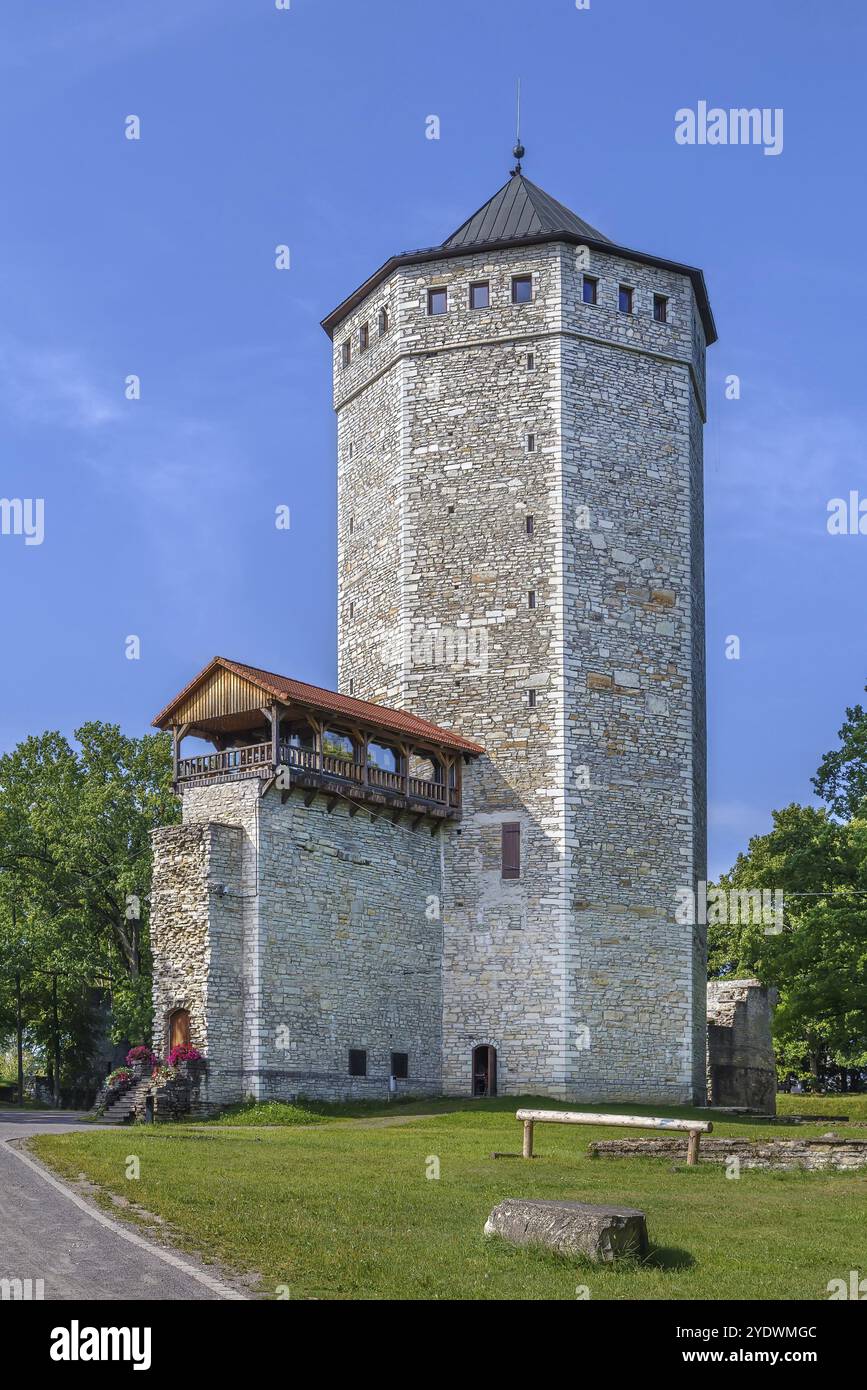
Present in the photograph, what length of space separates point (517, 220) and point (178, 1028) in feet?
74.4

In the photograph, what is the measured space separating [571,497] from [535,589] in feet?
8.22

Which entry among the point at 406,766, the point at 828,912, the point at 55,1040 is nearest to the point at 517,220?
the point at 406,766

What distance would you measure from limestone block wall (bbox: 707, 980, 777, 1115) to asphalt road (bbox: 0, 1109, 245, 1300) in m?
29.3

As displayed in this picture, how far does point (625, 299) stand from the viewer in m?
39.7

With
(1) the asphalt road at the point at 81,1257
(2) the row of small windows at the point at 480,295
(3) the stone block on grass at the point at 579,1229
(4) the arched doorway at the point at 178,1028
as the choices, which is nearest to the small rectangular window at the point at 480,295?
(2) the row of small windows at the point at 480,295

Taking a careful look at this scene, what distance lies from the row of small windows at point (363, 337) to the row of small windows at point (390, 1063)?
19.1m

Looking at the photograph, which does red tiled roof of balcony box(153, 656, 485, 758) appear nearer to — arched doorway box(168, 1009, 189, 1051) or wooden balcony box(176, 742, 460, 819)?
wooden balcony box(176, 742, 460, 819)

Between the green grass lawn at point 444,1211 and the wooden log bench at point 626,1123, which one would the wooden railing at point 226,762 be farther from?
the wooden log bench at point 626,1123

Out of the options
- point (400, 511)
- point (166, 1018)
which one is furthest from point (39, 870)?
point (400, 511)

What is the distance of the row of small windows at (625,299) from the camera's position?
39.0m

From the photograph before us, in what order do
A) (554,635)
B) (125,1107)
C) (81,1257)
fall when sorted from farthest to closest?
(554,635) → (125,1107) → (81,1257)

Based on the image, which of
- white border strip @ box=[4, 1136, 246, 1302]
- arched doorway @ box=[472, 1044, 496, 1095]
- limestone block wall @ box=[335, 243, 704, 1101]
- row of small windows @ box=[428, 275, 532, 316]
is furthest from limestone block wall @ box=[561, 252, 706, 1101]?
white border strip @ box=[4, 1136, 246, 1302]

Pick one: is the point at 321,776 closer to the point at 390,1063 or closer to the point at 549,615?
the point at 390,1063

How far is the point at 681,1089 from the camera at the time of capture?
36094 millimetres
